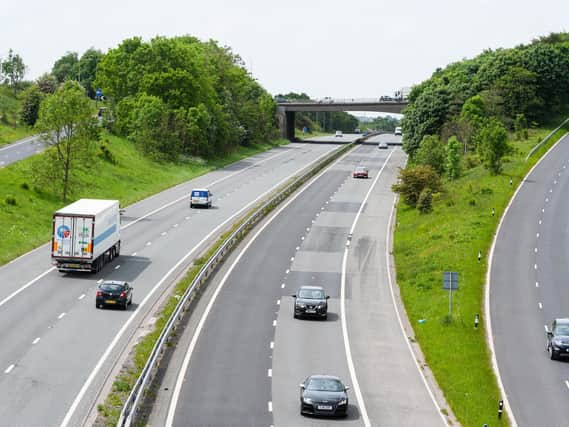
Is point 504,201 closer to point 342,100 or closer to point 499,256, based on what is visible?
point 499,256

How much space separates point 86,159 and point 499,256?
4018 cm

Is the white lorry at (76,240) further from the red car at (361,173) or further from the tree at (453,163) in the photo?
the red car at (361,173)

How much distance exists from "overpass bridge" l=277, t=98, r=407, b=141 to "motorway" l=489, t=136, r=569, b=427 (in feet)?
→ 262

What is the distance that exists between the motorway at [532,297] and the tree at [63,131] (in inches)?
1506

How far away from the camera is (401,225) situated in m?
75.4

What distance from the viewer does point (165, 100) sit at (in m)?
127

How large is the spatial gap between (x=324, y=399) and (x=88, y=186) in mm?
62595

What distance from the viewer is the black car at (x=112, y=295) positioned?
146ft

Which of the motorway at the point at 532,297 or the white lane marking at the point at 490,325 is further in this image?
the motorway at the point at 532,297

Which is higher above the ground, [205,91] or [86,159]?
[205,91]

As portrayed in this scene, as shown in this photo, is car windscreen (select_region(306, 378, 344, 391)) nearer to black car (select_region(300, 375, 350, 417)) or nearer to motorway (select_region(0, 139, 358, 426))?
black car (select_region(300, 375, 350, 417))

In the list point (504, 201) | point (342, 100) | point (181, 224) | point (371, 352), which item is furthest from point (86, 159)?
point (342, 100)

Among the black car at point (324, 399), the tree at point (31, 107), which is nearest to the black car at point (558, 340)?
the black car at point (324, 399)

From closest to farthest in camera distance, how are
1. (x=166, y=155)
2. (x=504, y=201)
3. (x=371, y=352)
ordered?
(x=371, y=352) → (x=504, y=201) → (x=166, y=155)
